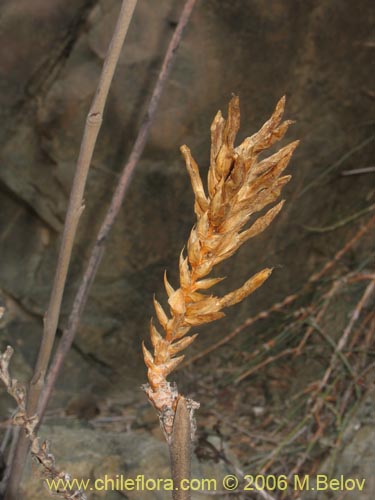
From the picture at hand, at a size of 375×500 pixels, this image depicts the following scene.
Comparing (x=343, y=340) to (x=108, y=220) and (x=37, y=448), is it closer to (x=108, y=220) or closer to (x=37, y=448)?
(x=108, y=220)

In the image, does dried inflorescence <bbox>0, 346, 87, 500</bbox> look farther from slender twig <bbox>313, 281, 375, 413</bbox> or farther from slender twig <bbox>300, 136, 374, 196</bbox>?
slender twig <bbox>300, 136, 374, 196</bbox>

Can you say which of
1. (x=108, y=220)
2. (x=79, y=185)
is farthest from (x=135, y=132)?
(x=79, y=185)

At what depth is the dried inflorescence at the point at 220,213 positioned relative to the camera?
0.29 m

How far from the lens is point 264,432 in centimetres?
127

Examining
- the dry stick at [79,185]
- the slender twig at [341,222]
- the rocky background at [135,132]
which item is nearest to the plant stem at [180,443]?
the dry stick at [79,185]

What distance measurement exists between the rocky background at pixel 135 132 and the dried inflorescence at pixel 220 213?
0.77 metres

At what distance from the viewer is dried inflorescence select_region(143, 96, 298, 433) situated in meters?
0.29

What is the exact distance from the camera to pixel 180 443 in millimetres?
312

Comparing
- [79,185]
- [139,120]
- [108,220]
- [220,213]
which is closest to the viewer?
→ [220,213]

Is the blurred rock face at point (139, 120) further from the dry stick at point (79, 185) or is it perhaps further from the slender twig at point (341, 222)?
the dry stick at point (79, 185)

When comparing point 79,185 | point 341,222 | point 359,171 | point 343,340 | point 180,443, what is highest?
point 359,171

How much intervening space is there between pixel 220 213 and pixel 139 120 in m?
0.79

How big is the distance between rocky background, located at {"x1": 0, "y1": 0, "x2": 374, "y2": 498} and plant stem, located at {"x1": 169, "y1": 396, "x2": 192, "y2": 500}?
80cm

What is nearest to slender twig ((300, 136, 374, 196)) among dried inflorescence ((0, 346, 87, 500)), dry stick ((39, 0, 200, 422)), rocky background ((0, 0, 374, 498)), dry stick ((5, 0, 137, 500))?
rocky background ((0, 0, 374, 498))
